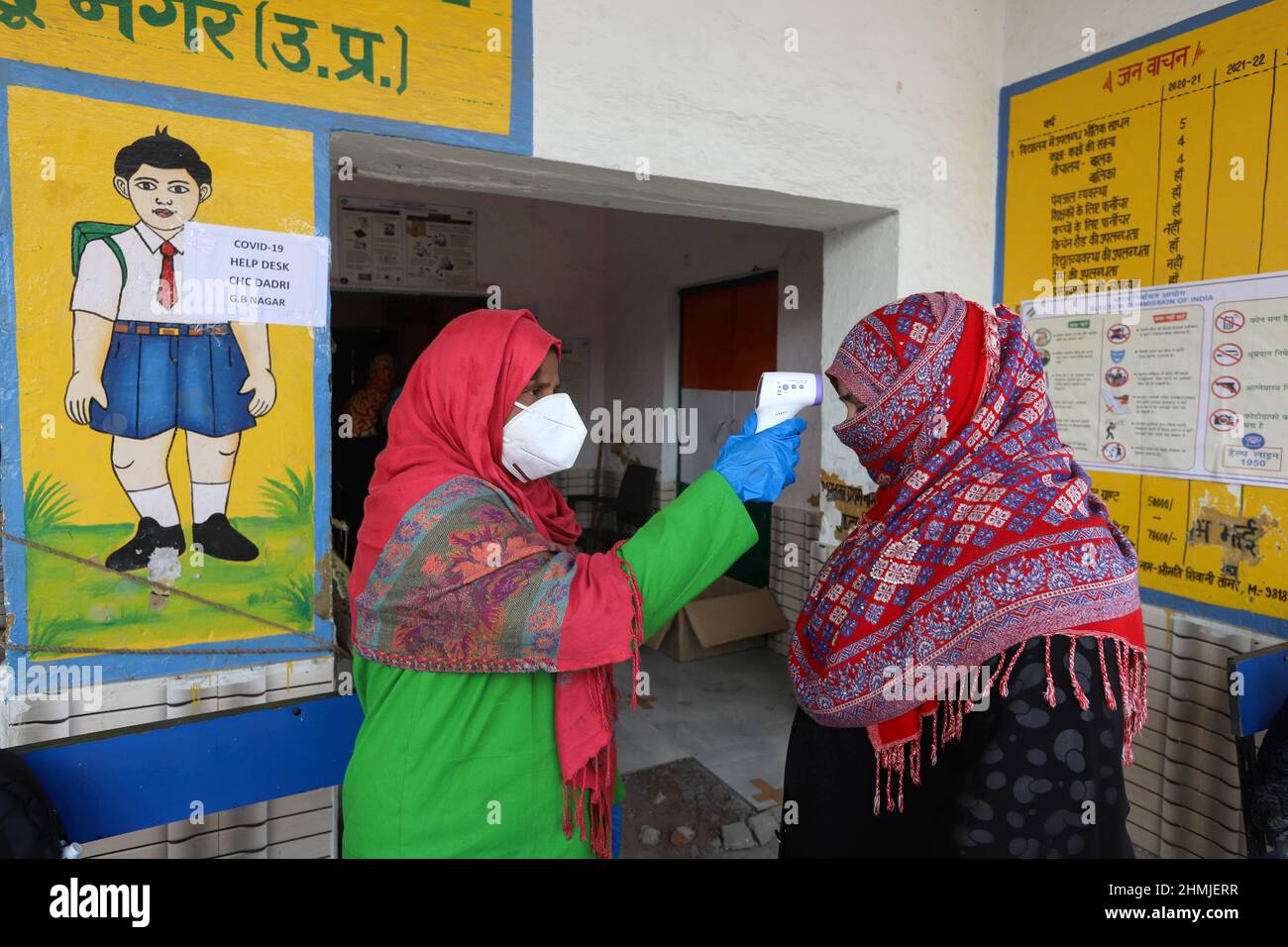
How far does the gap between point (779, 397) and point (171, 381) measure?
1209mm

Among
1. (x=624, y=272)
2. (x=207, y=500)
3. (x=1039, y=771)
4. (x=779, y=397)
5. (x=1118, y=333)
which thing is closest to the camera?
(x=1039, y=771)

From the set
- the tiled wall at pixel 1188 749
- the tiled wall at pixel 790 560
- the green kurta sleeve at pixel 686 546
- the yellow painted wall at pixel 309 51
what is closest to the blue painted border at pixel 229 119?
the yellow painted wall at pixel 309 51

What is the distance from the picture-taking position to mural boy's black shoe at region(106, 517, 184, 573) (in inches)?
61.8

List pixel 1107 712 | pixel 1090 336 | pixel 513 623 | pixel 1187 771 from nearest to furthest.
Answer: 1. pixel 1107 712
2. pixel 513 623
3. pixel 1187 771
4. pixel 1090 336

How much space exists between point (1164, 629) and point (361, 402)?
13.7 feet

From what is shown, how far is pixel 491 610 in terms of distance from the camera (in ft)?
3.94

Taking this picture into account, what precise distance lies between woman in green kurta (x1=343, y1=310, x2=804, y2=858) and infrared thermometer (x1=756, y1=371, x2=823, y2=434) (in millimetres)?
92

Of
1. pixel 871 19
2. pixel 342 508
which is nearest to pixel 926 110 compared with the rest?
pixel 871 19

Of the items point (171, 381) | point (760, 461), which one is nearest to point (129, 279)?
point (171, 381)

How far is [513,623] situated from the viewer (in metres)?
1.20

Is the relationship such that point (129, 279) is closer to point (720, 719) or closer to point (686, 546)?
point (686, 546)

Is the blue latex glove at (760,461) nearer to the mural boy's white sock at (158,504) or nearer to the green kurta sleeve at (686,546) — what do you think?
the green kurta sleeve at (686,546)

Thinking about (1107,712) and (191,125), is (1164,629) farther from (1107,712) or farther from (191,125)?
(191,125)

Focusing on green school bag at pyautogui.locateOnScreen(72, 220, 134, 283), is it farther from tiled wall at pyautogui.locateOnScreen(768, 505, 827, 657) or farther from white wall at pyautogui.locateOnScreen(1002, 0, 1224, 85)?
tiled wall at pyautogui.locateOnScreen(768, 505, 827, 657)
